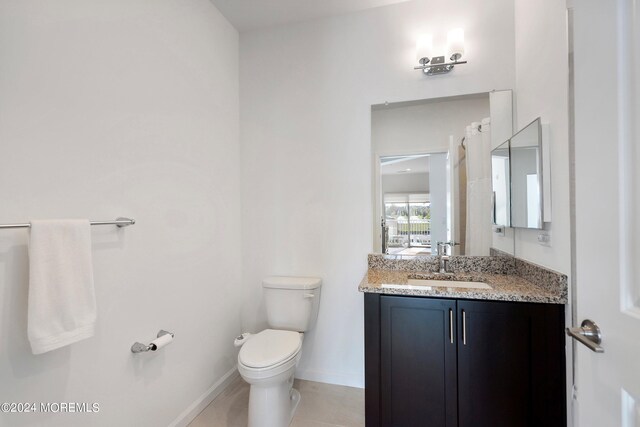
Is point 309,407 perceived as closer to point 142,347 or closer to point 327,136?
point 142,347

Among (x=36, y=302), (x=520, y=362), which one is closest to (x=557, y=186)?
(x=520, y=362)

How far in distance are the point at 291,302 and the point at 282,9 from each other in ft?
7.00

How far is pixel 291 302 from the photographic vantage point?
6.36ft

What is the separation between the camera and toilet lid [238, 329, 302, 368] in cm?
148

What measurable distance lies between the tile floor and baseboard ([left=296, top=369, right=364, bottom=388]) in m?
0.03

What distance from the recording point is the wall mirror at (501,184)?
165cm

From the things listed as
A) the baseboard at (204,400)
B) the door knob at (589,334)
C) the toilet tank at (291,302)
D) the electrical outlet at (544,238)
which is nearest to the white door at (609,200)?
the door knob at (589,334)

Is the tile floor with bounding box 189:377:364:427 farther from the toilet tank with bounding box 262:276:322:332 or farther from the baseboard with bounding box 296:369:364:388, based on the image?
the toilet tank with bounding box 262:276:322:332

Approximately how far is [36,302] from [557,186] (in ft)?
6.98

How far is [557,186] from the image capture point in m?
1.29

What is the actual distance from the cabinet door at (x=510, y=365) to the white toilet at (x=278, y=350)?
92 cm

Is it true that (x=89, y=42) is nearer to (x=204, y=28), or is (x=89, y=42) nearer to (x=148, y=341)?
(x=204, y=28)

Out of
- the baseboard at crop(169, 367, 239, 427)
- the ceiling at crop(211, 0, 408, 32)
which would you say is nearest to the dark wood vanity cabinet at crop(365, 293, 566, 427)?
the baseboard at crop(169, 367, 239, 427)

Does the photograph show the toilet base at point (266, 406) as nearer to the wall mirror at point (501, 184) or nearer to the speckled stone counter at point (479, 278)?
the speckled stone counter at point (479, 278)
